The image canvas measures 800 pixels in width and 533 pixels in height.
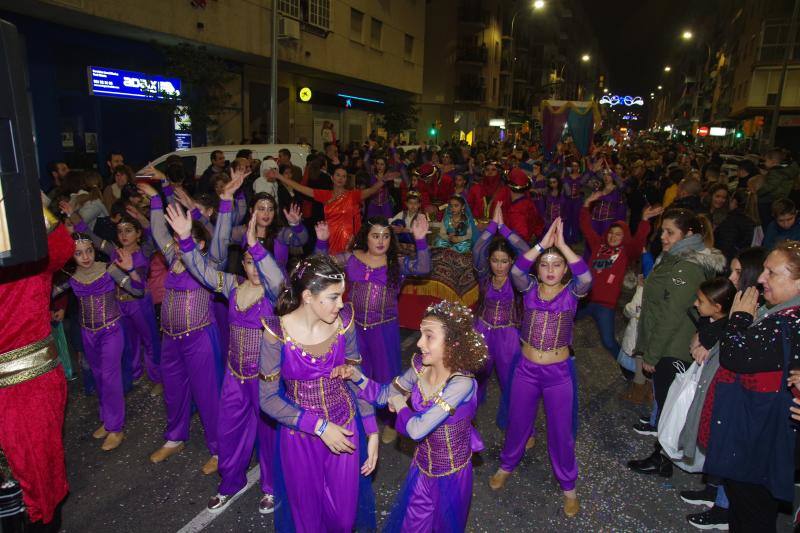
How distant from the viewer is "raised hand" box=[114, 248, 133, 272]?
5.26 meters

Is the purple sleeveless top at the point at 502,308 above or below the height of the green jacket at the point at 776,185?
below

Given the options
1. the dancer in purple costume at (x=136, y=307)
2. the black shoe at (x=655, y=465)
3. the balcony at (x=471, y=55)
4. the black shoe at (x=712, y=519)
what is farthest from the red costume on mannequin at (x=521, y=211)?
the balcony at (x=471, y=55)

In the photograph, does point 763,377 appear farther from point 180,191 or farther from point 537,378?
point 180,191

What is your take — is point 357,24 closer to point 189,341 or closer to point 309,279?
point 189,341

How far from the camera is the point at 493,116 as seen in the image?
5238 centimetres

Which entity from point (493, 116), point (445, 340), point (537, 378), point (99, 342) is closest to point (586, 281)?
point (537, 378)

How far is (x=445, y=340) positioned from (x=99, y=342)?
3.49 metres

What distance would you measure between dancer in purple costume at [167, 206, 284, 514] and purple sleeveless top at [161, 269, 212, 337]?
0.43 meters

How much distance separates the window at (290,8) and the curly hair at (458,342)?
1858cm

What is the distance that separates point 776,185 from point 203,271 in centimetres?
952

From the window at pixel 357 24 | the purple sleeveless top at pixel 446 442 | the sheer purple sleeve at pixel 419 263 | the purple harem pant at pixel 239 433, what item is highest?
the window at pixel 357 24

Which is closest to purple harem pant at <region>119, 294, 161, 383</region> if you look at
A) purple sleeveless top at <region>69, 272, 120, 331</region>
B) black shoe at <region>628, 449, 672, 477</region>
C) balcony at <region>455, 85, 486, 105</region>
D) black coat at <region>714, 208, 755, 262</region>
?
purple sleeveless top at <region>69, 272, 120, 331</region>

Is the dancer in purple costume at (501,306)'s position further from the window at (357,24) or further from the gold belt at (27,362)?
the window at (357,24)

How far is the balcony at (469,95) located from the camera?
4422 centimetres
